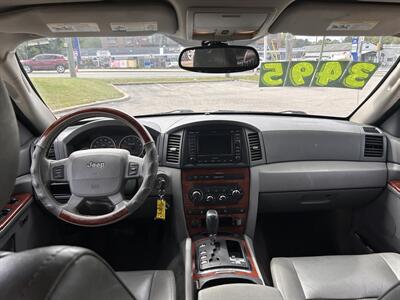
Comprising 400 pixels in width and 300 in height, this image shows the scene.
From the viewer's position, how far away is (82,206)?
81.1 inches

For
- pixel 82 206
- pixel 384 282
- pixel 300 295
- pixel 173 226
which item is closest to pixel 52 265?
pixel 82 206

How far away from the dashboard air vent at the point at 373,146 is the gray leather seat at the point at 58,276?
249cm

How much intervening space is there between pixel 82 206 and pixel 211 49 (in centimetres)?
119

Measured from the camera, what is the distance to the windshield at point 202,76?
8.35ft

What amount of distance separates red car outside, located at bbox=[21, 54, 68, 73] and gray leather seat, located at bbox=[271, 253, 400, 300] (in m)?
1.99

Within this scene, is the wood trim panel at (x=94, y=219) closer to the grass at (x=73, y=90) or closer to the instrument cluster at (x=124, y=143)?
the instrument cluster at (x=124, y=143)

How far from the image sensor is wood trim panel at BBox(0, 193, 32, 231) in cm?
212

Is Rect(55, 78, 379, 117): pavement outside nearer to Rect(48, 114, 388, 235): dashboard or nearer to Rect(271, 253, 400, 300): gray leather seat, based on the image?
Rect(48, 114, 388, 235): dashboard

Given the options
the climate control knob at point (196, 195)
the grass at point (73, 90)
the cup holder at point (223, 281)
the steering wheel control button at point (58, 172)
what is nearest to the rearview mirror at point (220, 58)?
the grass at point (73, 90)

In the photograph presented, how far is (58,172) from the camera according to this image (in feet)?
6.89

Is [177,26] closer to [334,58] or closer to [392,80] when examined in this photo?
[334,58]

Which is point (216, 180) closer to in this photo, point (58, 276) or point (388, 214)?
point (388, 214)

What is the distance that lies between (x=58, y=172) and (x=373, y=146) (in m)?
2.28

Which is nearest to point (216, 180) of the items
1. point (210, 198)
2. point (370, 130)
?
point (210, 198)
